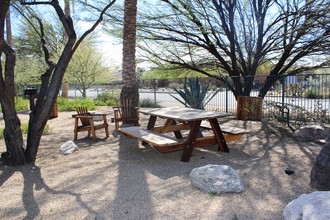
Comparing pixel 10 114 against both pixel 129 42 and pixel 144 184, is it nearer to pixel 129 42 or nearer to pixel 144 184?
pixel 144 184

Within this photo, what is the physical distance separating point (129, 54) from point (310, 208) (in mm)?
7162

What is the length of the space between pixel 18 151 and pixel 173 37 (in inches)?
346

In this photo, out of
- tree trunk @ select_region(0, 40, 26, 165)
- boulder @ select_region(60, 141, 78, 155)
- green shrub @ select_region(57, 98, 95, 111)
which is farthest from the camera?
green shrub @ select_region(57, 98, 95, 111)

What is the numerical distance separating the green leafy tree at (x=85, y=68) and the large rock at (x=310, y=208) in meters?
17.8

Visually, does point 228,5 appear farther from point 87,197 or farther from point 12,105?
point 87,197

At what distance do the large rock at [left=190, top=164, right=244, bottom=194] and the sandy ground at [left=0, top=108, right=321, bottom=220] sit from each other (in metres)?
0.08

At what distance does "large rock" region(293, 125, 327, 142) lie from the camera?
6.71 metres

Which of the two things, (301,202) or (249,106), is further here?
(249,106)

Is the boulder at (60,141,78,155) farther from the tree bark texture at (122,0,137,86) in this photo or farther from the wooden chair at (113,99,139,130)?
the tree bark texture at (122,0,137,86)

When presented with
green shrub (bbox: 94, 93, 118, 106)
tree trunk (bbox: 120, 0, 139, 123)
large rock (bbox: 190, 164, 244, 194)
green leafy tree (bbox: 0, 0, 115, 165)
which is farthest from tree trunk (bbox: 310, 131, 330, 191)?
green shrub (bbox: 94, 93, 118, 106)

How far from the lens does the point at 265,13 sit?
1102 centimetres

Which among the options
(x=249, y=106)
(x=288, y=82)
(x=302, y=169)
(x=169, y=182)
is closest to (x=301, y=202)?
(x=169, y=182)

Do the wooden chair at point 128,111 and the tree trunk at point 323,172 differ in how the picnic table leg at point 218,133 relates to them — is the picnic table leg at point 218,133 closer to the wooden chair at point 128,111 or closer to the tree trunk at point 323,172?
the tree trunk at point 323,172

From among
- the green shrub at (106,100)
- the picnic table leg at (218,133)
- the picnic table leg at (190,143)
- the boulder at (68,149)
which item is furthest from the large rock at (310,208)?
the green shrub at (106,100)
